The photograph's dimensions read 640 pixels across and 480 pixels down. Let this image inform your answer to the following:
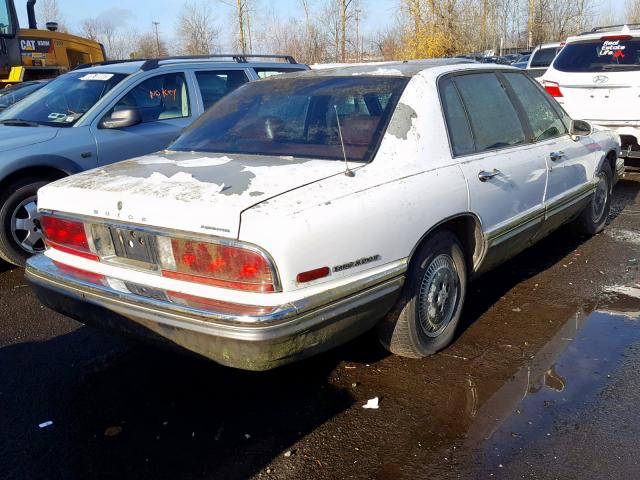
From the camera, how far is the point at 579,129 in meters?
5.14

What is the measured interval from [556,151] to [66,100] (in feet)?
14.6

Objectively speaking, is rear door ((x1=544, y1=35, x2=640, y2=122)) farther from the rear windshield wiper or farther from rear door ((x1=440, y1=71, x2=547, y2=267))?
the rear windshield wiper

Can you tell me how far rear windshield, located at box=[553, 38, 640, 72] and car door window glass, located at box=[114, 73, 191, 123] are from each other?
17.0 ft

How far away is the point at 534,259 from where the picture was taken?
5.43 meters

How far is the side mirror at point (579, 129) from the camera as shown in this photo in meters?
4.96

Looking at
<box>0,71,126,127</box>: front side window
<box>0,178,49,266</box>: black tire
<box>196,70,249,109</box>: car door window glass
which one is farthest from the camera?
<box>196,70,249,109</box>: car door window glass

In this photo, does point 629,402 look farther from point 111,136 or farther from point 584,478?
point 111,136

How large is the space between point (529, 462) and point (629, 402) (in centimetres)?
80

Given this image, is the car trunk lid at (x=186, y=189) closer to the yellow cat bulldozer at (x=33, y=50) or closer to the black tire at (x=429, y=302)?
the black tire at (x=429, y=302)

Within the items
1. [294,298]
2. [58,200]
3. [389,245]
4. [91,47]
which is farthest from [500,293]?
[91,47]

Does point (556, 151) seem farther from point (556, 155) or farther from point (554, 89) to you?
point (554, 89)

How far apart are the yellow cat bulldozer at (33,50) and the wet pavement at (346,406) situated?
10.4m

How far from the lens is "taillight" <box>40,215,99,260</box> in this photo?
3.14m

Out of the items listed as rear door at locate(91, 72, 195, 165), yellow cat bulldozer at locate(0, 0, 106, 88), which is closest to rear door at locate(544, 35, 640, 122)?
rear door at locate(91, 72, 195, 165)
